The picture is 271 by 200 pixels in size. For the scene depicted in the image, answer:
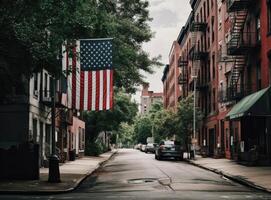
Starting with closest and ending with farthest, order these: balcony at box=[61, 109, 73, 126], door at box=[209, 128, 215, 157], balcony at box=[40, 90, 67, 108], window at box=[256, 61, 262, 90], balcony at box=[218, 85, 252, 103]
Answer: balcony at box=[40, 90, 67, 108] < window at box=[256, 61, 262, 90] < balcony at box=[218, 85, 252, 103] < balcony at box=[61, 109, 73, 126] < door at box=[209, 128, 215, 157]

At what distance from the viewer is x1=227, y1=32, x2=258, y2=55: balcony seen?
3388cm

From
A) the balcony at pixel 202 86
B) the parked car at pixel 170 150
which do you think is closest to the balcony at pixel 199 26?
the balcony at pixel 202 86

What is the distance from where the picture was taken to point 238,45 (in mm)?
35344

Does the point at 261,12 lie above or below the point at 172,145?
above

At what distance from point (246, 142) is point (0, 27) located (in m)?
24.0

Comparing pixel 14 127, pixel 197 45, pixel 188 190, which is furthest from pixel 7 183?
pixel 197 45

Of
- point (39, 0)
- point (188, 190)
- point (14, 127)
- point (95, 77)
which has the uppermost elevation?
point (39, 0)

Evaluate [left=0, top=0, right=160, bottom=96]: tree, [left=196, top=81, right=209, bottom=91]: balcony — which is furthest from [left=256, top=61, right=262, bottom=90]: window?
[left=196, top=81, right=209, bottom=91]: balcony

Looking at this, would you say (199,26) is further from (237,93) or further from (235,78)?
(237,93)

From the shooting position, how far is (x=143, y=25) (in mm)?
36625

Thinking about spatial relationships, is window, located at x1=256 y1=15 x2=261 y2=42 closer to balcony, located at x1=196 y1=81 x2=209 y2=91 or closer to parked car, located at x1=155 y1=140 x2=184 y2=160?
parked car, located at x1=155 y1=140 x2=184 y2=160

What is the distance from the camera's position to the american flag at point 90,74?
19922 mm

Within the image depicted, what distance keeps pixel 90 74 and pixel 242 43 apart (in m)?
16.1

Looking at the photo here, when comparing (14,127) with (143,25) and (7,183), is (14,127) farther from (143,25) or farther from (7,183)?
(143,25)
